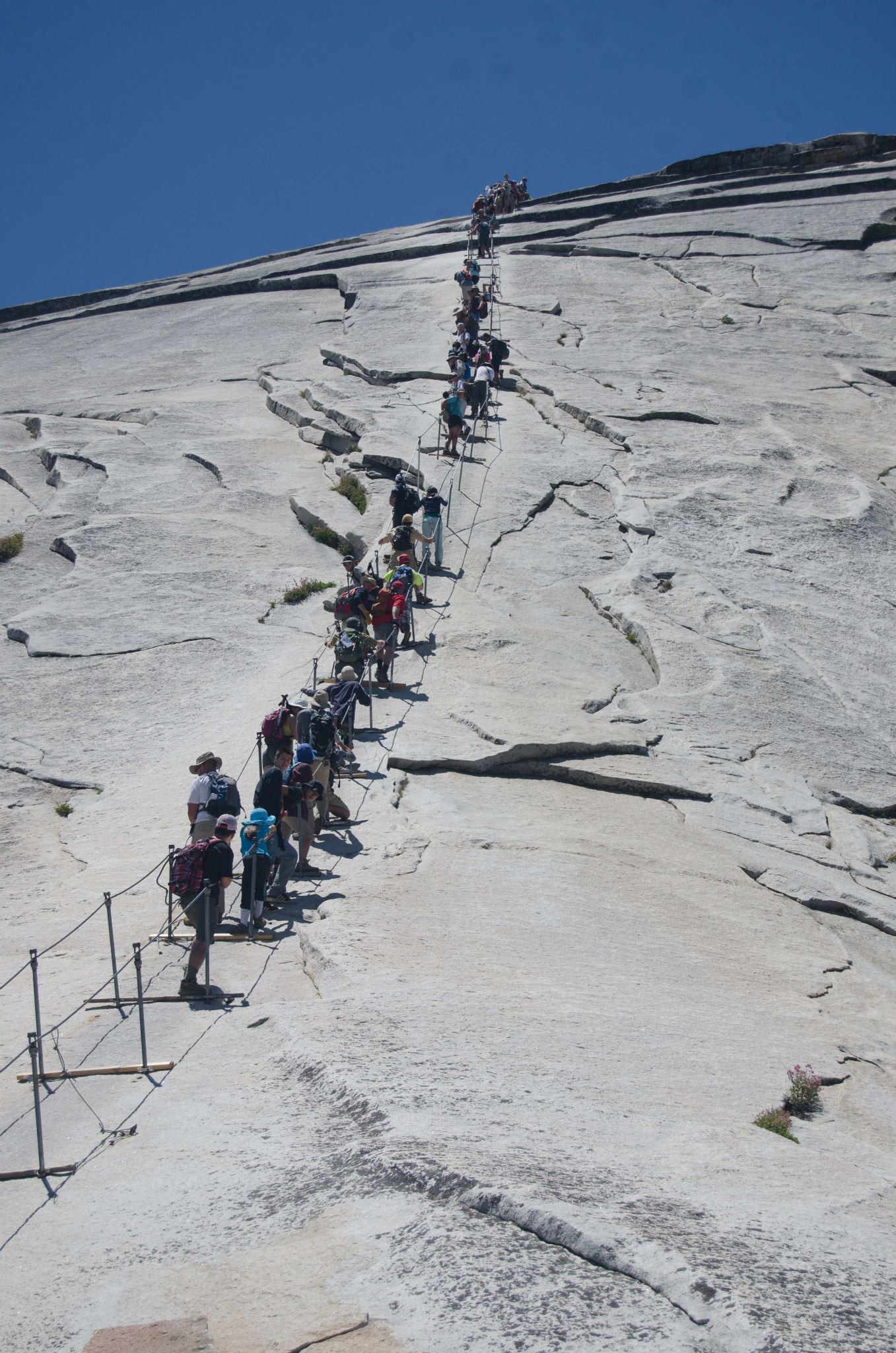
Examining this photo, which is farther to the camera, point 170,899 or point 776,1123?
point 170,899

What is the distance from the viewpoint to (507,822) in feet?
→ 39.0

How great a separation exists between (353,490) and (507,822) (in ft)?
39.0

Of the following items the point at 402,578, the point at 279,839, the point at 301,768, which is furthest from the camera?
the point at 402,578

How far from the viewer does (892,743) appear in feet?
51.1

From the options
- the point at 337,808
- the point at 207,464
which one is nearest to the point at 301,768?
the point at 337,808

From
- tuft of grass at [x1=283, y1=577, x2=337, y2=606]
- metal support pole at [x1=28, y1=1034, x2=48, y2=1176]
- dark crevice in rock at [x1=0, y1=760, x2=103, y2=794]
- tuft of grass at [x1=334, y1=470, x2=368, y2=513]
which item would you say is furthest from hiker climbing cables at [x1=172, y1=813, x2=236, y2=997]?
tuft of grass at [x1=334, y1=470, x2=368, y2=513]

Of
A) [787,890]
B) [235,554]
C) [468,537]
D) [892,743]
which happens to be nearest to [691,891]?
[787,890]

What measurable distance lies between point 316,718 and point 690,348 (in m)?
20.2

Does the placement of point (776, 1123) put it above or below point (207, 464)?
below

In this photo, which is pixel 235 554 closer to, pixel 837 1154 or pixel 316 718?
pixel 316 718

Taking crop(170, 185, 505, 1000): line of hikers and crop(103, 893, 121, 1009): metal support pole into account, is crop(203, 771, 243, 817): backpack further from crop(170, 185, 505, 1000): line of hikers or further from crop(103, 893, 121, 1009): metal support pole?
crop(103, 893, 121, 1009): metal support pole

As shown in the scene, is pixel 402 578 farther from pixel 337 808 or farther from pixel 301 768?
pixel 301 768

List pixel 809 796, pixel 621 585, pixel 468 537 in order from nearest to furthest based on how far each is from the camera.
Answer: pixel 809 796
pixel 621 585
pixel 468 537

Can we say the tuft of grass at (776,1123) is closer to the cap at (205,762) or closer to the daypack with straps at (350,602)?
the cap at (205,762)
